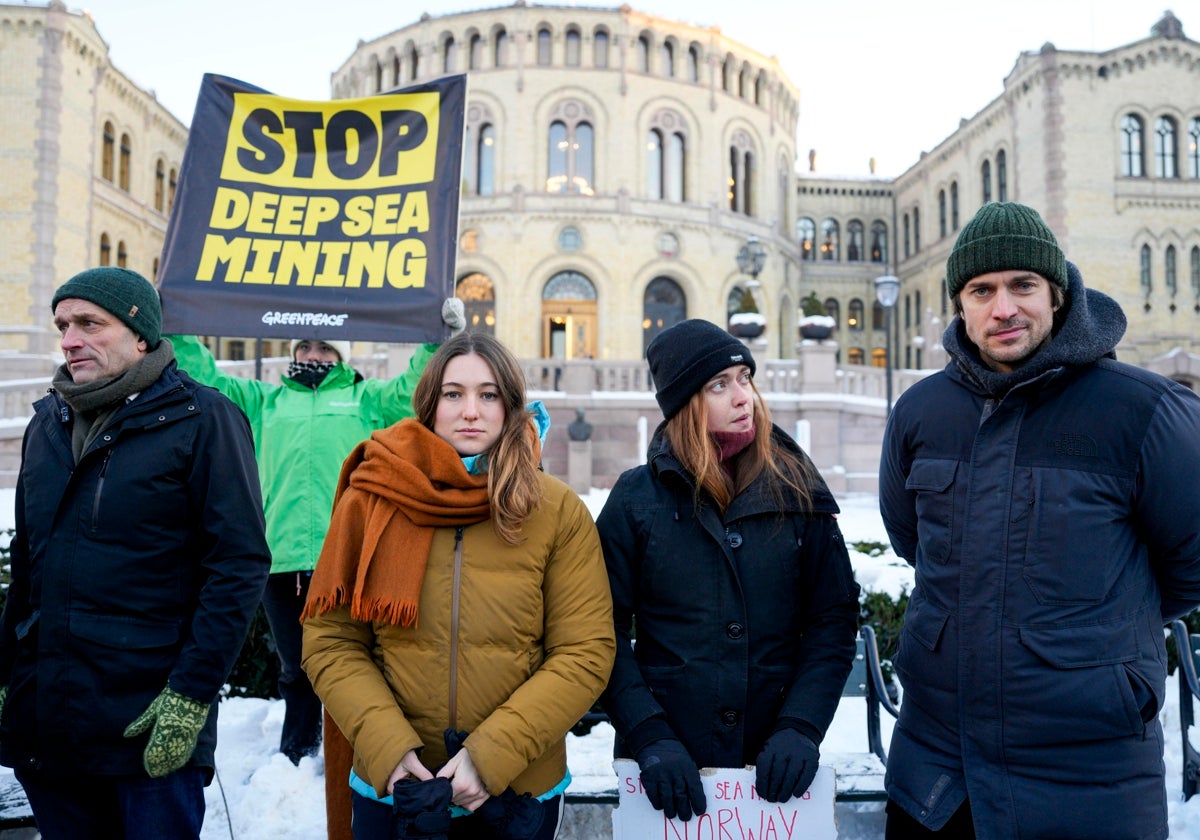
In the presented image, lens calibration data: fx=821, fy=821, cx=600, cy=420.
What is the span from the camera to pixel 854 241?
41812mm

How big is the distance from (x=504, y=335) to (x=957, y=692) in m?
28.1

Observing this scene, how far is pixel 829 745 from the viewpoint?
434cm

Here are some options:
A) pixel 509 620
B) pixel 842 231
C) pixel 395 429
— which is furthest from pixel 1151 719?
pixel 842 231

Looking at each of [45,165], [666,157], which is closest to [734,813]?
[45,165]

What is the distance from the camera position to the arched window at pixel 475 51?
3081cm

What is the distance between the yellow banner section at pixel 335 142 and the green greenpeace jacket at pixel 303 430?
4.02 feet

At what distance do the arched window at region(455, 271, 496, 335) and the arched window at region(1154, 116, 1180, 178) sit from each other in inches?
966

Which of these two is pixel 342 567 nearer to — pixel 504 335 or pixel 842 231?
pixel 504 335

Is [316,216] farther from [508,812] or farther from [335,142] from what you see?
[508,812]

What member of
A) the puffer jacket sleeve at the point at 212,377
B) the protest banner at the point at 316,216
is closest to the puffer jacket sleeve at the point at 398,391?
the protest banner at the point at 316,216

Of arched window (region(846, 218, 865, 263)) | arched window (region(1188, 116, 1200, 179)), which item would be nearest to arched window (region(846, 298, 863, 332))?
arched window (region(846, 218, 865, 263))

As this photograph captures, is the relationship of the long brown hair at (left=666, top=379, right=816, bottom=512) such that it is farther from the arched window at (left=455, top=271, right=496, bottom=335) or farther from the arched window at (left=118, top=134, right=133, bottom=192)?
the arched window at (left=118, top=134, right=133, bottom=192)

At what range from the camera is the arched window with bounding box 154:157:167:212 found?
102ft

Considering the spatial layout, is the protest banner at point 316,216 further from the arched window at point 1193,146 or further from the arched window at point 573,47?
the arched window at point 1193,146
